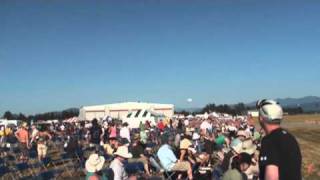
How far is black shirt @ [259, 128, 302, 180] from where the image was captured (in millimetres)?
4207

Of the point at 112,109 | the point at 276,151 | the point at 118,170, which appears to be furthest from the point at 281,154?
the point at 112,109

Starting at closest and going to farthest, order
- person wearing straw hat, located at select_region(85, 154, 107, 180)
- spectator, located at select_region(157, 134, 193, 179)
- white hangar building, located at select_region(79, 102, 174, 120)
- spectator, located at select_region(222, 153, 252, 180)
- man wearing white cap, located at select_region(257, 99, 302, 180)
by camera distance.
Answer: man wearing white cap, located at select_region(257, 99, 302, 180) < spectator, located at select_region(222, 153, 252, 180) < person wearing straw hat, located at select_region(85, 154, 107, 180) < spectator, located at select_region(157, 134, 193, 179) < white hangar building, located at select_region(79, 102, 174, 120)

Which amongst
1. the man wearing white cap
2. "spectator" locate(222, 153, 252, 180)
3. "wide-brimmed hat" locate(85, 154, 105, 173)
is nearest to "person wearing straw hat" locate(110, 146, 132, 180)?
"wide-brimmed hat" locate(85, 154, 105, 173)

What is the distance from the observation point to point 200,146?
21.4 meters

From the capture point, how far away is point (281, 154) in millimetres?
4207

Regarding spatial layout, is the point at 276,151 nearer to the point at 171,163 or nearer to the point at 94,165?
the point at 94,165

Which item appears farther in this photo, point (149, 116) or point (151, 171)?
point (149, 116)

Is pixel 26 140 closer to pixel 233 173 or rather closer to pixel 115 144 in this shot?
pixel 115 144

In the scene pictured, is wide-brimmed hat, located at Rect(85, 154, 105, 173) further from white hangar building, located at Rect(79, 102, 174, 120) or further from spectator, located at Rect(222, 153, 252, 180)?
white hangar building, located at Rect(79, 102, 174, 120)

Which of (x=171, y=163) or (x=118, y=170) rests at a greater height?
(x=118, y=170)

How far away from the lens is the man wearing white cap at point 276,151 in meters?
4.20

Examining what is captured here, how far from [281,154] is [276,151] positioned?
4 centimetres

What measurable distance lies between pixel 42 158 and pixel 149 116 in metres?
26.8

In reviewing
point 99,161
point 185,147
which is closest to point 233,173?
point 99,161
